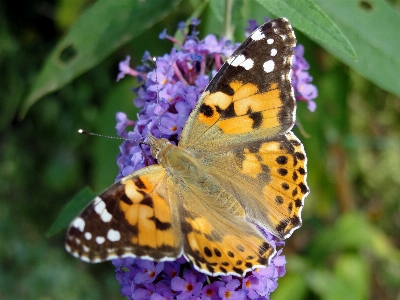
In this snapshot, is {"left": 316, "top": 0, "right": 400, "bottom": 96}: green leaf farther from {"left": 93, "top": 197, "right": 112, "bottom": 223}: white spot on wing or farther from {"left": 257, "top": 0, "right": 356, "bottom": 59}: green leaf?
{"left": 93, "top": 197, "right": 112, "bottom": 223}: white spot on wing

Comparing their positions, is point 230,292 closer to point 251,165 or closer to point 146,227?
point 146,227

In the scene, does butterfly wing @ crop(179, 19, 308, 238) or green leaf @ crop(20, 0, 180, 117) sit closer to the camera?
butterfly wing @ crop(179, 19, 308, 238)

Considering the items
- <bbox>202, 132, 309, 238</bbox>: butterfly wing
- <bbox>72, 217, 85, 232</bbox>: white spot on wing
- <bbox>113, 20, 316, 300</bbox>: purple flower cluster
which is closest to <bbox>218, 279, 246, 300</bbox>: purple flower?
<bbox>113, 20, 316, 300</bbox>: purple flower cluster

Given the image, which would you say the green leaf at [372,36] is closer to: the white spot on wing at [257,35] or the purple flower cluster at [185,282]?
the white spot on wing at [257,35]

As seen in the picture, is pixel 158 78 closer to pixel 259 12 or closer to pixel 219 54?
pixel 219 54

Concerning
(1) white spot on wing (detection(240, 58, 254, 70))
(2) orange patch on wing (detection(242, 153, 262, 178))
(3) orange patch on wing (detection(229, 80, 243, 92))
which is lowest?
(2) orange patch on wing (detection(242, 153, 262, 178))

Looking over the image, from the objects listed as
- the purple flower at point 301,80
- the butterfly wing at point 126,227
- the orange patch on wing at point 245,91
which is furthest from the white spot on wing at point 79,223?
the purple flower at point 301,80
